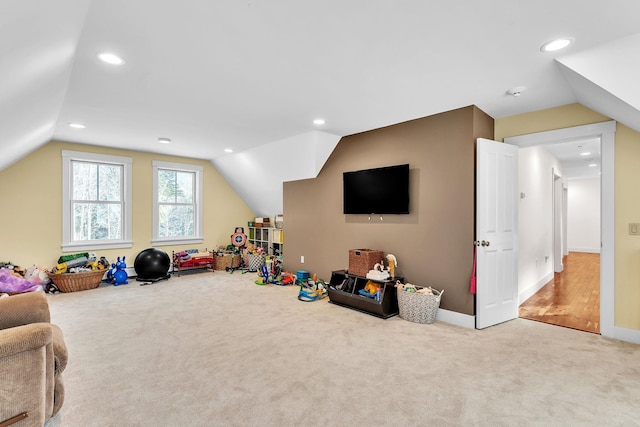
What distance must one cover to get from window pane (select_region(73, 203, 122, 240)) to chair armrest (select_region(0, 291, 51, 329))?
161 inches

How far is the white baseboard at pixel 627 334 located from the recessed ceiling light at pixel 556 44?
2.68 meters

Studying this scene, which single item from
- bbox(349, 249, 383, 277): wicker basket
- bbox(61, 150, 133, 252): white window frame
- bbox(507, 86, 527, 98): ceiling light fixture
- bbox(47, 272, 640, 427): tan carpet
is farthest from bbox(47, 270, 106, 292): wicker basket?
bbox(507, 86, 527, 98): ceiling light fixture

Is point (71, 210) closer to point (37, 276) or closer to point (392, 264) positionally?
point (37, 276)

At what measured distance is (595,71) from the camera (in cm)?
235

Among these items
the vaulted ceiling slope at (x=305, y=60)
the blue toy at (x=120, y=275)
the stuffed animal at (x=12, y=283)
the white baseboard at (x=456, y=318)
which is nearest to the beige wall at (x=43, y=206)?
the blue toy at (x=120, y=275)

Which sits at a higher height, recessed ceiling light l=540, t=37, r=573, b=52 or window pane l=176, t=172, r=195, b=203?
recessed ceiling light l=540, t=37, r=573, b=52

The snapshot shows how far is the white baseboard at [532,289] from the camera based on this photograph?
14.6ft

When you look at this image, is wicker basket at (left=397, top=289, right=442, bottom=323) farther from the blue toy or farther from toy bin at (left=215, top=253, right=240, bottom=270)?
the blue toy

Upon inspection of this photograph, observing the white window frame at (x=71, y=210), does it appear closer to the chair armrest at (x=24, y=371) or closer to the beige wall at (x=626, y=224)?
the chair armrest at (x=24, y=371)

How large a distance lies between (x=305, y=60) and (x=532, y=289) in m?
4.72

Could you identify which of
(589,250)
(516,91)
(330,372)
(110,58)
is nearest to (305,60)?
(110,58)

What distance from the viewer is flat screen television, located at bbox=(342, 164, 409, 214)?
4.03 meters

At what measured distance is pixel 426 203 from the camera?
387 cm

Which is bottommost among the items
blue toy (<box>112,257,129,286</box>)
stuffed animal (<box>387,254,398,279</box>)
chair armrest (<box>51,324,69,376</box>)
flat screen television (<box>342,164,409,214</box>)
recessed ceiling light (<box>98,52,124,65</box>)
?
blue toy (<box>112,257,129,286</box>)
